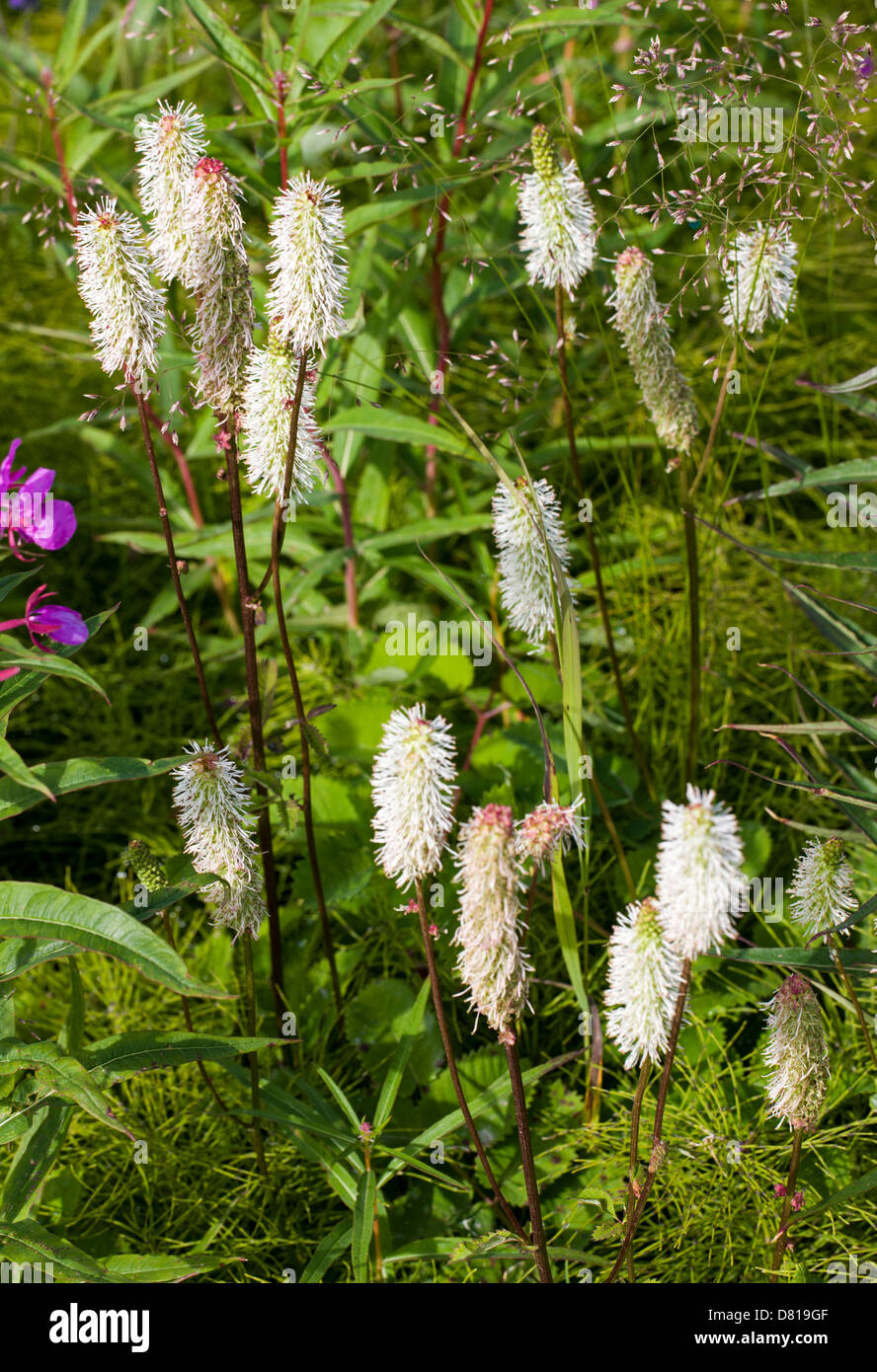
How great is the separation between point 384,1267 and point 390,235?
7.60ft

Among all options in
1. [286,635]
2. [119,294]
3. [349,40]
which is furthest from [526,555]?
[349,40]

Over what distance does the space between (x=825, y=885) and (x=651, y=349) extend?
3.06 ft

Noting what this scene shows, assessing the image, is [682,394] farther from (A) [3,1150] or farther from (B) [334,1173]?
(A) [3,1150]

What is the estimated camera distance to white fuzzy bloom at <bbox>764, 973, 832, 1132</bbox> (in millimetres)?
1593

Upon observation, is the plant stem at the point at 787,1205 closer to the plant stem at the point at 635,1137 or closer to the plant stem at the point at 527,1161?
the plant stem at the point at 635,1137

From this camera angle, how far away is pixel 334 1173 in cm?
195

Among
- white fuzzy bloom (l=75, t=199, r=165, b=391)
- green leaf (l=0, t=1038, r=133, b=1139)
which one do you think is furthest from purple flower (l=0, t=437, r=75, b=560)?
green leaf (l=0, t=1038, r=133, b=1139)

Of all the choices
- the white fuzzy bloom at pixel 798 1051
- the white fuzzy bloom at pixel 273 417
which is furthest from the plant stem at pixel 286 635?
the white fuzzy bloom at pixel 798 1051

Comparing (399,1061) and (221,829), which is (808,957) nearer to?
(399,1061)

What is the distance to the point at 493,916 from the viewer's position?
1.43 meters

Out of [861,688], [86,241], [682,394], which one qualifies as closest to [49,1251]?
[86,241]

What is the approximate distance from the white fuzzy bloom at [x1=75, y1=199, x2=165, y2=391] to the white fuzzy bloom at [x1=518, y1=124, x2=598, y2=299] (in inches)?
24.4

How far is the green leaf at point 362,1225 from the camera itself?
1.74 metres

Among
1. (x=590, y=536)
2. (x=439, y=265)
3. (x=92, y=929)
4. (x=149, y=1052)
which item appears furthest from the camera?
(x=439, y=265)
